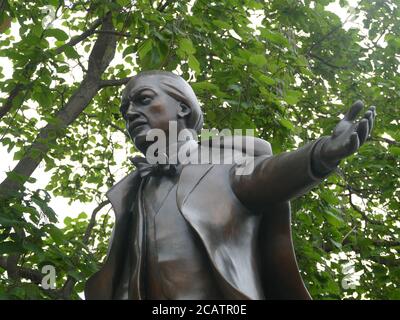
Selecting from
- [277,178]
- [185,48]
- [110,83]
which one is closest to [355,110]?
[277,178]

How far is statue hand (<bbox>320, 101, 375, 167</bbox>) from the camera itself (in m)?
2.53

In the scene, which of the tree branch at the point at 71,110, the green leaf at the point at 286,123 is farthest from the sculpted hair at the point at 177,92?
the green leaf at the point at 286,123

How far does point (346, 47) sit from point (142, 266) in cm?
667

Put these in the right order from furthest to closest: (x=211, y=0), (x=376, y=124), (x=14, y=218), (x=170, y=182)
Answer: (x=376, y=124) → (x=211, y=0) → (x=14, y=218) → (x=170, y=182)

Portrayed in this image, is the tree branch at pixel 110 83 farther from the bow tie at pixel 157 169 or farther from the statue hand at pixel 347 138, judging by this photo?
the statue hand at pixel 347 138

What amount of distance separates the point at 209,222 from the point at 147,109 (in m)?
0.77

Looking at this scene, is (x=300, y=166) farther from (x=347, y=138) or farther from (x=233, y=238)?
(x=233, y=238)

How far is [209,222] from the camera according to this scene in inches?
117

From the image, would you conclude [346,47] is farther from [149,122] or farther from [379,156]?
[149,122]

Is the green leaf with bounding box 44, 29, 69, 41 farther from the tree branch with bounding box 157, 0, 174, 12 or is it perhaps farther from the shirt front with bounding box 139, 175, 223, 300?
the shirt front with bounding box 139, 175, 223, 300

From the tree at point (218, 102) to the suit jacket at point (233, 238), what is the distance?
63.9 inches

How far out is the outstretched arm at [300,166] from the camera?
8.39ft
